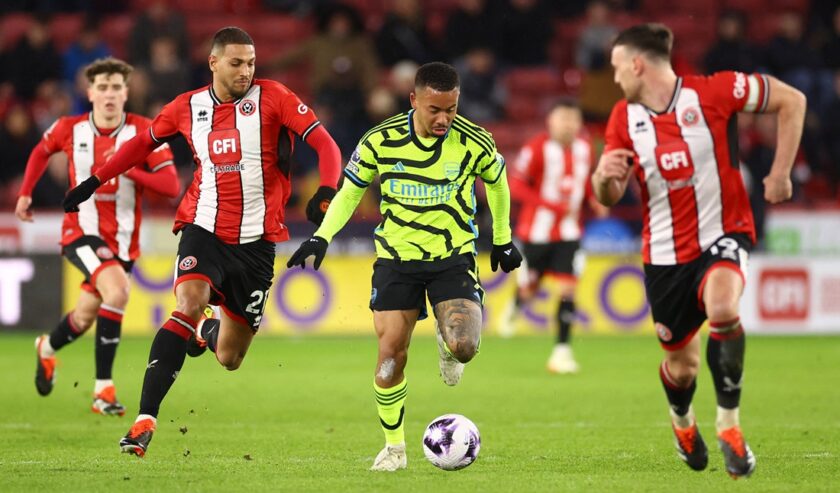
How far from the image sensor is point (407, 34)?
62.5 ft

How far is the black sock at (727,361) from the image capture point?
6.37 metres

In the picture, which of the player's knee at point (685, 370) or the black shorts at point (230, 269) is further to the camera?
the black shorts at point (230, 269)

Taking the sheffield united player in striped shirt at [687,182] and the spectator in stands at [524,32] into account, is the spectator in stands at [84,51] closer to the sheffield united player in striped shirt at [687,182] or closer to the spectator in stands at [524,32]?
the spectator in stands at [524,32]

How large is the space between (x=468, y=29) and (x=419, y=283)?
12257mm

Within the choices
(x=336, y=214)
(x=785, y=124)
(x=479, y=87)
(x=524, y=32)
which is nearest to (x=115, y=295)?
(x=336, y=214)

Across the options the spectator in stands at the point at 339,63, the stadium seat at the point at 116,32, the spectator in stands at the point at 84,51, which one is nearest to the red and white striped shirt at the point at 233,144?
the spectator in stands at the point at 339,63

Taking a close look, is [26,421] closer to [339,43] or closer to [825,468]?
[825,468]

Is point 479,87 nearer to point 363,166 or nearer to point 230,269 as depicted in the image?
point 230,269

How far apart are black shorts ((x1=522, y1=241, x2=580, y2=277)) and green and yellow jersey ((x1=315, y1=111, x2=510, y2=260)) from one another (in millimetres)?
5682

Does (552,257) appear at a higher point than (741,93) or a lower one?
lower

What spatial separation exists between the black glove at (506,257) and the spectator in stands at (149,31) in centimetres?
1192

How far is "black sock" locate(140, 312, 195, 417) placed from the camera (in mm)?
7320

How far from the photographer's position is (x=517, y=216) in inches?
658

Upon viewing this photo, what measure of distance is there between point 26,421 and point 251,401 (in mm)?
1840
